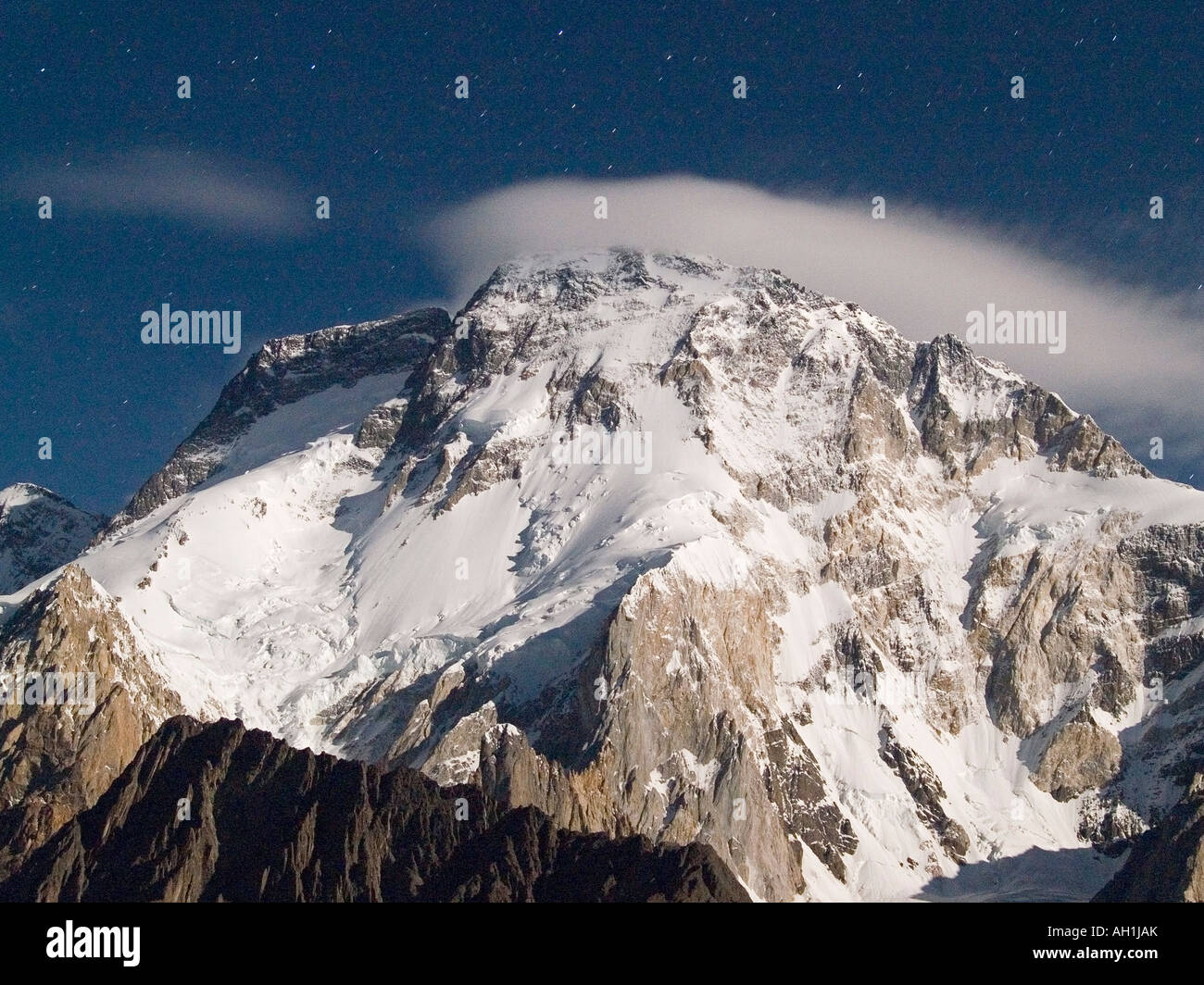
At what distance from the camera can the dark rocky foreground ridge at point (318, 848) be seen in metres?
157

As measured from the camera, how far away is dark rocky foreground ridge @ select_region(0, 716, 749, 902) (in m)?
157

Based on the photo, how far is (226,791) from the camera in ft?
565

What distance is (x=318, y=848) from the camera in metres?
162
